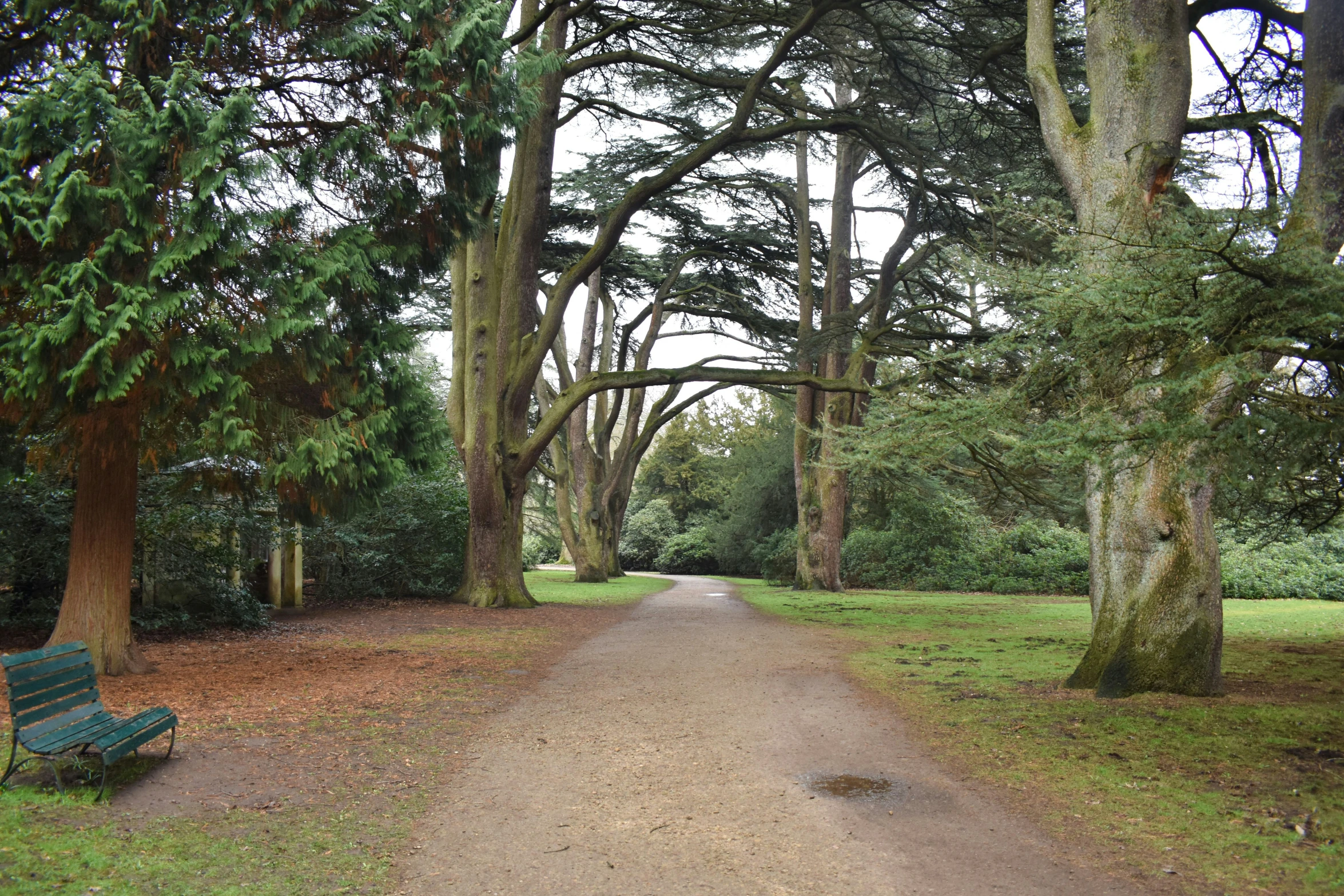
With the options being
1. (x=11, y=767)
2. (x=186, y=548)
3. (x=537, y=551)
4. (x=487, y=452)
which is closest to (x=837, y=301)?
(x=487, y=452)

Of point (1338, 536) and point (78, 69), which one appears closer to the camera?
point (78, 69)

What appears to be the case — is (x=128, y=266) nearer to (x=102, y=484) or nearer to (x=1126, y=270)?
(x=102, y=484)

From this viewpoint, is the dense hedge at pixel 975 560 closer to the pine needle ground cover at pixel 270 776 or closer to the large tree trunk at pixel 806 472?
the large tree trunk at pixel 806 472

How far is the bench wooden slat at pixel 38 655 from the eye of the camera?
466 cm

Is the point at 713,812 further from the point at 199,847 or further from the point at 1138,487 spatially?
the point at 1138,487

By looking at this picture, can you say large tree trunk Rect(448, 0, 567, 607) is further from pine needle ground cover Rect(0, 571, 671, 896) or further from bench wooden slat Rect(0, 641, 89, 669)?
bench wooden slat Rect(0, 641, 89, 669)

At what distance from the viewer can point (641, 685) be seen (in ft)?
28.8

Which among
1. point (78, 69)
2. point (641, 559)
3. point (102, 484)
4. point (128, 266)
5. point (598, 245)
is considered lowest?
point (641, 559)

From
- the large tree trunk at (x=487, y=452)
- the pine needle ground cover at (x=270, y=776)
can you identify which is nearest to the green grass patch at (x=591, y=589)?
the large tree trunk at (x=487, y=452)

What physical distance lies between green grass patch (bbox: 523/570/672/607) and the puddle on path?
43.4 feet

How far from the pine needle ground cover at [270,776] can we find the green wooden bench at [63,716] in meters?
0.24

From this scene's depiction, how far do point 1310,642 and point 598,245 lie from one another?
40.5 ft

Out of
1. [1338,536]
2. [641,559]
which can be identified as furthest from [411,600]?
[641,559]

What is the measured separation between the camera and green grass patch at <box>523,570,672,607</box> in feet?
65.4
